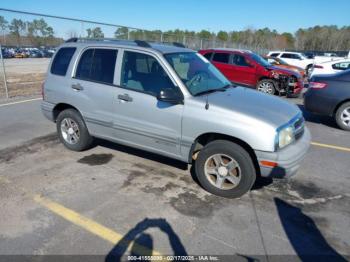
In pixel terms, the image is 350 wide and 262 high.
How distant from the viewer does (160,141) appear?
4.16 meters

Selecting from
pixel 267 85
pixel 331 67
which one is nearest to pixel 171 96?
pixel 267 85

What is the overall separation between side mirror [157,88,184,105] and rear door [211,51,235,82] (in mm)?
8253

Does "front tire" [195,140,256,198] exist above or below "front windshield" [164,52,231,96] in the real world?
below

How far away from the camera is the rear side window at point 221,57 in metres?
11.7

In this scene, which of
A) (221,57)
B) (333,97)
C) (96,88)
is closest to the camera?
(96,88)

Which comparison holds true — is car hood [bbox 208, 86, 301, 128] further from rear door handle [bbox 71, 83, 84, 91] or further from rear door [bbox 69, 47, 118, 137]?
rear door handle [bbox 71, 83, 84, 91]

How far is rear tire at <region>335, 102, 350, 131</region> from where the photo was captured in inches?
281

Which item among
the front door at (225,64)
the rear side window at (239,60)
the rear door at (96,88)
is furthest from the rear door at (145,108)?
the rear side window at (239,60)

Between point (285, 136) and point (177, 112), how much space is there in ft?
4.52

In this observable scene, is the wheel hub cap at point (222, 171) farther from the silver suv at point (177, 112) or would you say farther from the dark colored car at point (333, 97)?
the dark colored car at point (333, 97)

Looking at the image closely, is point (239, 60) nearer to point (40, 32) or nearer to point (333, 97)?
point (333, 97)

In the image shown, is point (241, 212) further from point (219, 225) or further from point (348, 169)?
point (348, 169)

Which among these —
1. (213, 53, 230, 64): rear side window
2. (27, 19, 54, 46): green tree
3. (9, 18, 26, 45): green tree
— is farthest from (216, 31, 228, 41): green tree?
(213, 53, 230, 64): rear side window

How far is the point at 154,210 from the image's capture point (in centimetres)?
352
